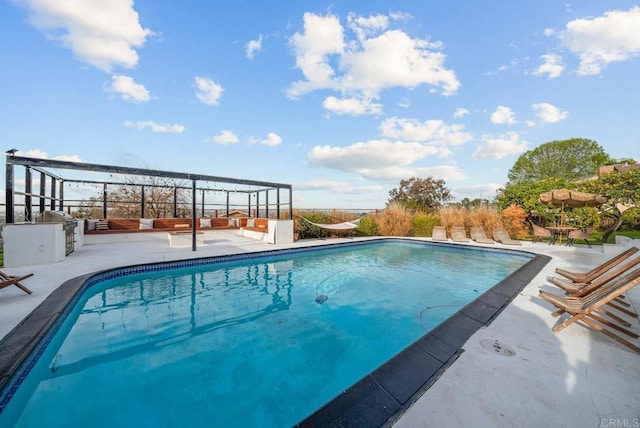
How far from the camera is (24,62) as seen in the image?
5.60 m

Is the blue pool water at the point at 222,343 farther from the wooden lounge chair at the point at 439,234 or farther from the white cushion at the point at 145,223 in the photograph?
the white cushion at the point at 145,223

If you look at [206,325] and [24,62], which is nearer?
[206,325]

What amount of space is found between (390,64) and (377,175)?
10585 millimetres

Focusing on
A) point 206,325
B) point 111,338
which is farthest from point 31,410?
point 206,325

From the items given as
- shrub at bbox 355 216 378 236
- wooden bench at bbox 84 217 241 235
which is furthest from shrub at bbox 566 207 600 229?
wooden bench at bbox 84 217 241 235

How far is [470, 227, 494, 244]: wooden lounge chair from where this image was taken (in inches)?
361

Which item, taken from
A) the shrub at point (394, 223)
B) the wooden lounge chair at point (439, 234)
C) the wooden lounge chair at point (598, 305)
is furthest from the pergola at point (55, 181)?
the wooden lounge chair at point (598, 305)

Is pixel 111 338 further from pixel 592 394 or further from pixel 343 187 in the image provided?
pixel 343 187

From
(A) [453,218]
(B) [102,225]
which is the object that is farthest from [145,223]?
(A) [453,218]

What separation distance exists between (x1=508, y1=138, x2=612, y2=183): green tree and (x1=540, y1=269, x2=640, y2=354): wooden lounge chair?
2151 cm

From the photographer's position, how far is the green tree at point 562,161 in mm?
19609

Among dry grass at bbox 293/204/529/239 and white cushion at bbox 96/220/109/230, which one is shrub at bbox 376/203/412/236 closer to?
dry grass at bbox 293/204/529/239

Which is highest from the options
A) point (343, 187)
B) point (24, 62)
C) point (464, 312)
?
point (24, 62)

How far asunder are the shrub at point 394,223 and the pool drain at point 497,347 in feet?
30.3
